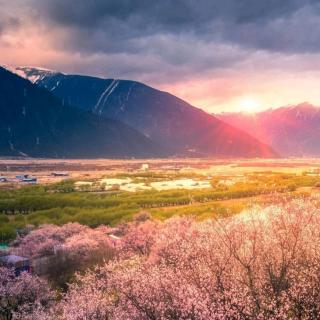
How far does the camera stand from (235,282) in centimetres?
2377

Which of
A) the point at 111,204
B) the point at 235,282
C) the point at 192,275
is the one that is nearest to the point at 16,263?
the point at 192,275

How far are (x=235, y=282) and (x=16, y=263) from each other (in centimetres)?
2659

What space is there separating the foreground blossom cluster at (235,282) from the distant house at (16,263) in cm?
1418

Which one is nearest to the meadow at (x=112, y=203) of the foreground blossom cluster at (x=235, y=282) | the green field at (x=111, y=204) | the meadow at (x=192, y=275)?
the green field at (x=111, y=204)

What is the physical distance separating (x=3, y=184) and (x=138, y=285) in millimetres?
111368

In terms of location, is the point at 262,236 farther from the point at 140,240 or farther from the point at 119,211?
the point at 119,211

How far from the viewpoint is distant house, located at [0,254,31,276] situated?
42719 millimetres

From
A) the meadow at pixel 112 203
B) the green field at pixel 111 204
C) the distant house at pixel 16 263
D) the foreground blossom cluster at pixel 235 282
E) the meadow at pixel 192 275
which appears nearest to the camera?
the foreground blossom cluster at pixel 235 282

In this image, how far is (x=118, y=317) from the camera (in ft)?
75.6

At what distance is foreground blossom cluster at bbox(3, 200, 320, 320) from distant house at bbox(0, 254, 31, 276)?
14.2 meters

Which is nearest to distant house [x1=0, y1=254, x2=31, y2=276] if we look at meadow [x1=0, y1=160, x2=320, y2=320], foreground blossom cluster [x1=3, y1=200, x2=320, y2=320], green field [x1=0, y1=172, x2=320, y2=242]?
meadow [x1=0, y1=160, x2=320, y2=320]

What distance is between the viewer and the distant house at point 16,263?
42.7 metres

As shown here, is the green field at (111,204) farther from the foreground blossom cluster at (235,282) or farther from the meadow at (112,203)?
the foreground blossom cluster at (235,282)

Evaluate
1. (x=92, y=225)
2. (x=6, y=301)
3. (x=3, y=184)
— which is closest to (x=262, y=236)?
(x=6, y=301)
